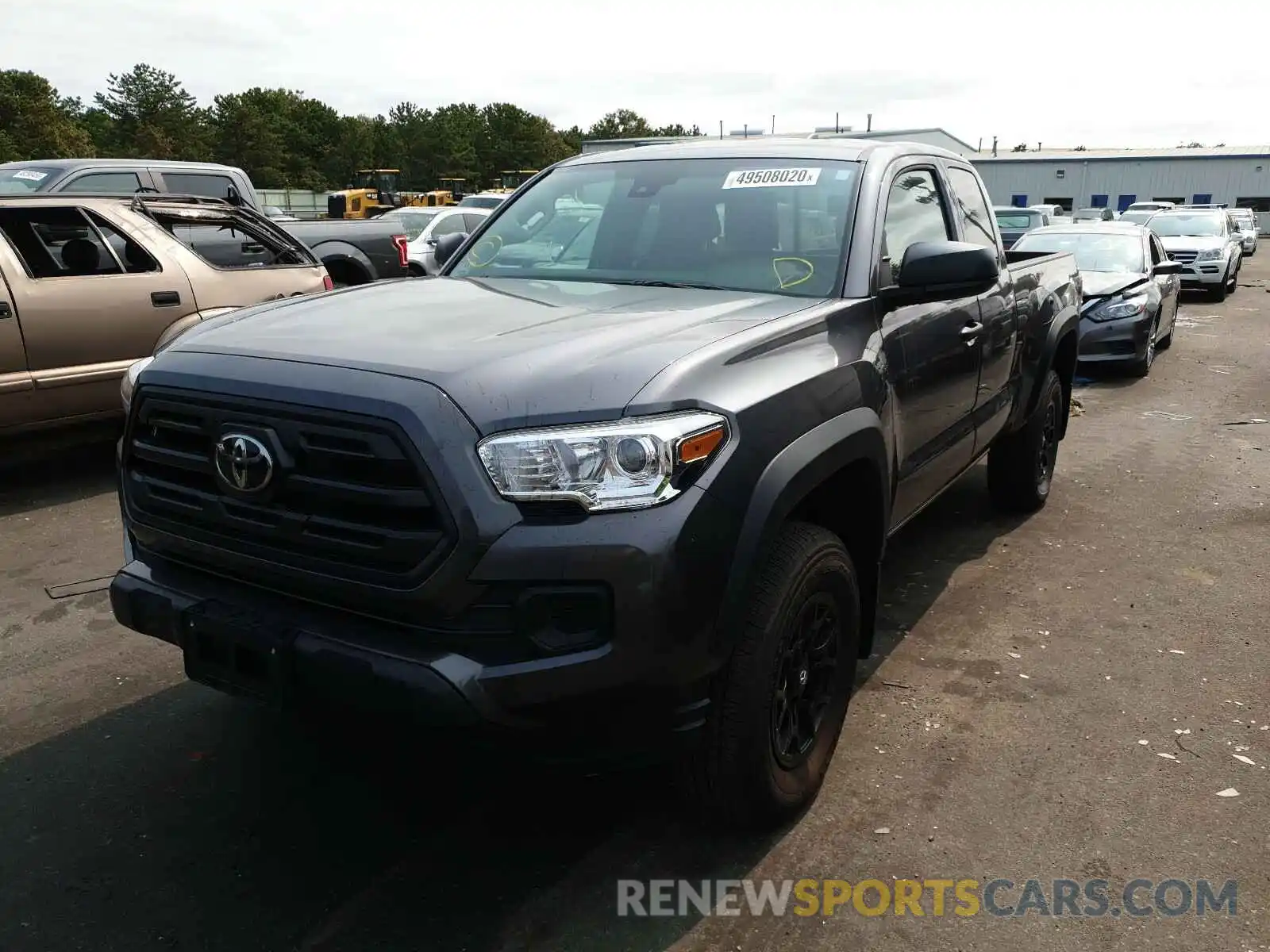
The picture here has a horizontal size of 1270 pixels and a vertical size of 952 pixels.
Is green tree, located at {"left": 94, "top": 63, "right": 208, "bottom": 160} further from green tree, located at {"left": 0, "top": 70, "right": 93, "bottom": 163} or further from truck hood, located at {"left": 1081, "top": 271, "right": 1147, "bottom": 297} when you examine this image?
truck hood, located at {"left": 1081, "top": 271, "right": 1147, "bottom": 297}

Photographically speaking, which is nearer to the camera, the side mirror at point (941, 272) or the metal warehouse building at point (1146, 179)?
the side mirror at point (941, 272)

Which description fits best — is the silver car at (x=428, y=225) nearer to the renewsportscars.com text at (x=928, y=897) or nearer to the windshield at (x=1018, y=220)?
the windshield at (x=1018, y=220)

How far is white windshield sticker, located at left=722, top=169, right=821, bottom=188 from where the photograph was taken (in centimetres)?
360

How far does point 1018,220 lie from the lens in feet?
71.4

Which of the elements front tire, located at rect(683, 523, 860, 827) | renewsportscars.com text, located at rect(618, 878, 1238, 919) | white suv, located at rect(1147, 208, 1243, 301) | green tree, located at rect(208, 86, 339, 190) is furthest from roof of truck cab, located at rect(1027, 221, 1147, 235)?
green tree, located at rect(208, 86, 339, 190)

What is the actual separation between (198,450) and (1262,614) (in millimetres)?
4335

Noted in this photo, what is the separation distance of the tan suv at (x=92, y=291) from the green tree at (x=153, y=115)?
80.4 m

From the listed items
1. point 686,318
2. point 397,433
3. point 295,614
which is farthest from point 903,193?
point 295,614

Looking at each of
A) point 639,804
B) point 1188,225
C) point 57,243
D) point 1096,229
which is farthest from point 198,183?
point 1188,225

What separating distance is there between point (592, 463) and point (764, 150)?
2.14 m

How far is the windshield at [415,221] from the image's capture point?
1891 centimetres

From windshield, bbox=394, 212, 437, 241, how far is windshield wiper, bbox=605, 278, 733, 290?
52.0 feet

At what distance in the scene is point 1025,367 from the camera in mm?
5039

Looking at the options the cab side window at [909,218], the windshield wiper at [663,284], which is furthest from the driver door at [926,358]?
the windshield wiper at [663,284]
